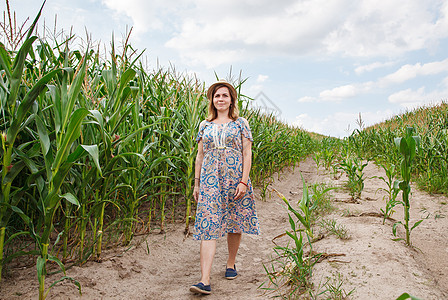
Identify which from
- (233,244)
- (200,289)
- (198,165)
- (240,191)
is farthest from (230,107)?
(200,289)

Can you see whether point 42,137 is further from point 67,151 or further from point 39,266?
point 39,266

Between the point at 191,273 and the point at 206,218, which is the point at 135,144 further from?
the point at 191,273

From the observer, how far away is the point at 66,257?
233cm

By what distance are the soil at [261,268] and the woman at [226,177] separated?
40 cm

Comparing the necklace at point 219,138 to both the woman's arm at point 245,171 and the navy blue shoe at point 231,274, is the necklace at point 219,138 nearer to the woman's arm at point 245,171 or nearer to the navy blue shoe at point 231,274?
the woman's arm at point 245,171

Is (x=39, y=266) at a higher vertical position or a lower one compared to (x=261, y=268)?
higher

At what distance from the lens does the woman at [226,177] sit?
94.4 inches

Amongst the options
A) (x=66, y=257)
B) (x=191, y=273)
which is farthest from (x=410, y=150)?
(x=66, y=257)

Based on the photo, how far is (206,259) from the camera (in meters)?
2.27

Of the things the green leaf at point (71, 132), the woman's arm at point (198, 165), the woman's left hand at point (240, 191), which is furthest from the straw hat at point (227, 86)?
the green leaf at point (71, 132)

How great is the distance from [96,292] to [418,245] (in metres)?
2.81

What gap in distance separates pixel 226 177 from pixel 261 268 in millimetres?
941

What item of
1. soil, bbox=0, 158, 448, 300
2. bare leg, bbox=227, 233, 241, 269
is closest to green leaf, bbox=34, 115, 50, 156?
soil, bbox=0, 158, 448, 300

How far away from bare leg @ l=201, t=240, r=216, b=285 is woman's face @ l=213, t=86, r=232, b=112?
109cm
